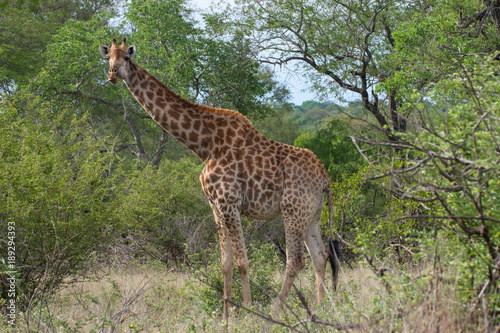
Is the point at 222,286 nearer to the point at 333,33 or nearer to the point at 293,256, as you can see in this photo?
the point at 293,256

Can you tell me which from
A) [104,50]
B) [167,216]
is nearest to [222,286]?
[104,50]

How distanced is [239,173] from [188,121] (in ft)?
3.06

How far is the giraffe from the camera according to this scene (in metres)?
5.68

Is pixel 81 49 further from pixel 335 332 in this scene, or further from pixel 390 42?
pixel 335 332

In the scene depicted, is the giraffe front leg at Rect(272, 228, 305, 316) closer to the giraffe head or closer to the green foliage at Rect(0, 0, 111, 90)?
the giraffe head

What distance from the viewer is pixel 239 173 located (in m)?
5.76

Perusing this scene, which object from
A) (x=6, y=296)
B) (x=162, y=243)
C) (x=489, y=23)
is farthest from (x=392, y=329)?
(x=489, y=23)

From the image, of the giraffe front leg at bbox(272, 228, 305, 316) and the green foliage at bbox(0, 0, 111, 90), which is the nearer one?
the giraffe front leg at bbox(272, 228, 305, 316)

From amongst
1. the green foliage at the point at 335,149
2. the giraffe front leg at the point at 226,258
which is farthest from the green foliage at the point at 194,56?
the giraffe front leg at the point at 226,258

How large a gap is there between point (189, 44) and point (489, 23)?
26.8ft

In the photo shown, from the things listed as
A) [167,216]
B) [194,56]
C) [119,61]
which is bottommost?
[167,216]

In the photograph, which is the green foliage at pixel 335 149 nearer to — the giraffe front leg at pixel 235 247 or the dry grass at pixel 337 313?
the dry grass at pixel 337 313

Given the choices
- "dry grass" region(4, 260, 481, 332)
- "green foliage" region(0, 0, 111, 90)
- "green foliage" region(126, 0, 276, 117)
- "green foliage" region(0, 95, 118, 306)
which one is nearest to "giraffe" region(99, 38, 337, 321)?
"dry grass" region(4, 260, 481, 332)

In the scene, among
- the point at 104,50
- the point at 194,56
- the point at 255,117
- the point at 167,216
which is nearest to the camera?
the point at 104,50
